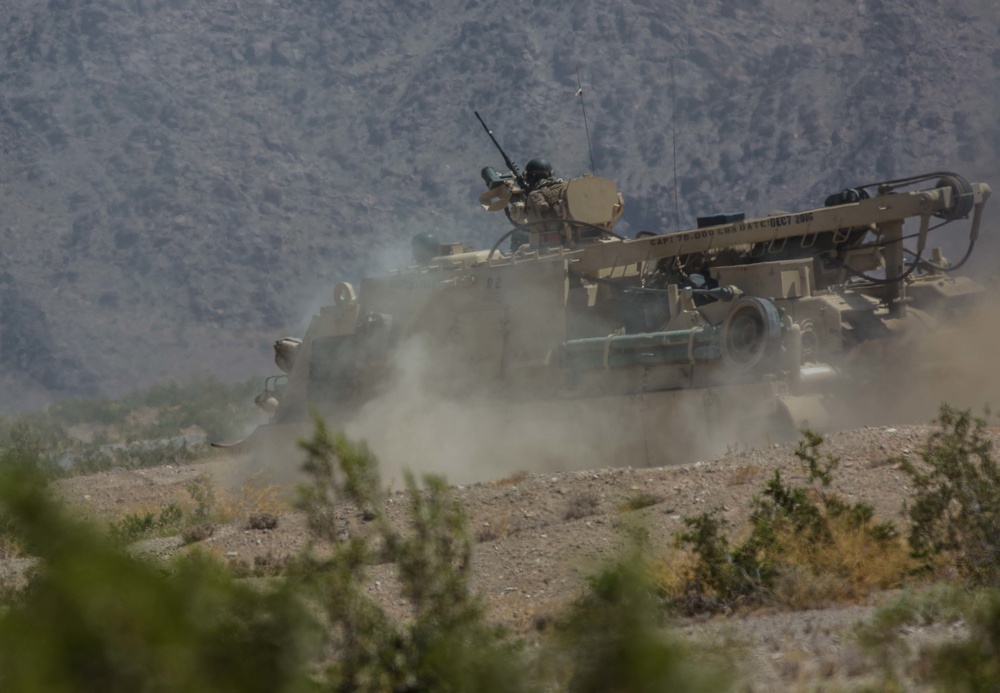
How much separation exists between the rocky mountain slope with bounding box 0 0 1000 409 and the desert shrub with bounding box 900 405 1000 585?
40.3 meters

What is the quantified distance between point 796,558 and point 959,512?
955 millimetres

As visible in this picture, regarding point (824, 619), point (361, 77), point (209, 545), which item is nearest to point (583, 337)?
point (209, 545)

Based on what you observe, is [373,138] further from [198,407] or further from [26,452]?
[26,452]

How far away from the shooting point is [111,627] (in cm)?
357

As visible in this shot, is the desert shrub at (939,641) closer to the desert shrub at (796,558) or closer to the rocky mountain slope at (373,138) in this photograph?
the desert shrub at (796,558)

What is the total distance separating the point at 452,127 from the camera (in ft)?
174

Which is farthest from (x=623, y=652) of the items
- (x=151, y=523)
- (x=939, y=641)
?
(x=151, y=523)

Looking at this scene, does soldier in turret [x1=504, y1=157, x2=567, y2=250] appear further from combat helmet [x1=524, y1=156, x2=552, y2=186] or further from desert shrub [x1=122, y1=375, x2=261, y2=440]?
desert shrub [x1=122, y1=375, x2=261, y2=440]

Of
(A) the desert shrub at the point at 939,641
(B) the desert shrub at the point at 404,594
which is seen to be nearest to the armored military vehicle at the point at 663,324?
(A) the desert shrub at the point at 939,641

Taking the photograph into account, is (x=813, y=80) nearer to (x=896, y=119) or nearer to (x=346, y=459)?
(x=896, y=119)

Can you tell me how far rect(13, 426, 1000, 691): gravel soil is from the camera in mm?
6098

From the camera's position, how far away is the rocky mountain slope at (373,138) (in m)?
50.3

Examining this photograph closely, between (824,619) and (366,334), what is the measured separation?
39.6 ft

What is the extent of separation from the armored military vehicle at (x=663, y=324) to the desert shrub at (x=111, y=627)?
1017 centimetres
